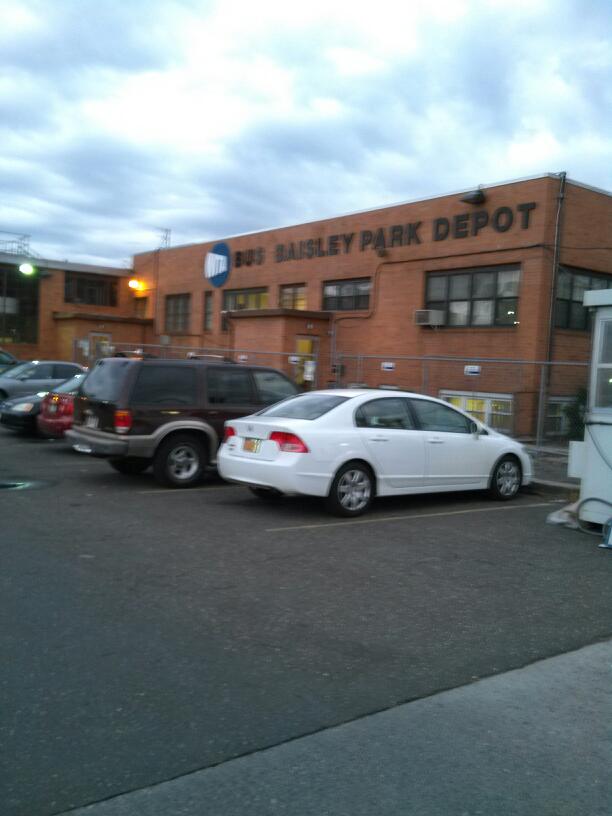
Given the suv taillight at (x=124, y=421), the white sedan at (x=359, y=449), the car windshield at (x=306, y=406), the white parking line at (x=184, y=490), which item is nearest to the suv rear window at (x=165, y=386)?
the suv taillight at (x=124, y=421)

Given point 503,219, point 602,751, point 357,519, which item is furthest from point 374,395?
point 503,219

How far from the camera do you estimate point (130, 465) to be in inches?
466

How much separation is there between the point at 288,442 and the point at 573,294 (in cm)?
1223

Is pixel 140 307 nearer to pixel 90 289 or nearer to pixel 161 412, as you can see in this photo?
pixel 90 289

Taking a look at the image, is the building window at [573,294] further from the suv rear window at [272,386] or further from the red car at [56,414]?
the red car at [56,414]

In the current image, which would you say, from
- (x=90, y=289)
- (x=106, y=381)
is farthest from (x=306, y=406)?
(x=90, y=289)

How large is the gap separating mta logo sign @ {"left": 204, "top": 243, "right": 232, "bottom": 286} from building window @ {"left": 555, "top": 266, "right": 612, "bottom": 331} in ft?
46.1

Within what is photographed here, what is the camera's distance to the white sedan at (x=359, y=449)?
8.85 m

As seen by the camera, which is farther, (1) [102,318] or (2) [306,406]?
(1) [102,318]

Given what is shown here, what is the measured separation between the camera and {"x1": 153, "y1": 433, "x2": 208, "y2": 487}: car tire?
1073cm

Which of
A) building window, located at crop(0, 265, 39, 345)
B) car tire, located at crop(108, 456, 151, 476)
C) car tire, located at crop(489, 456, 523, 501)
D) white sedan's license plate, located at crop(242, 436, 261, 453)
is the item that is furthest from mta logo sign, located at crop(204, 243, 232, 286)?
white sedan's license plate, located at crop(242, 436, 261, 453)

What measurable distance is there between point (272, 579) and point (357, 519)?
2.83 meters

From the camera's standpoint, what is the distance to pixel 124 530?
8000 mm

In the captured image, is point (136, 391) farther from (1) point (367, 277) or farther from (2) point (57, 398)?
(1) point (367, 277)
